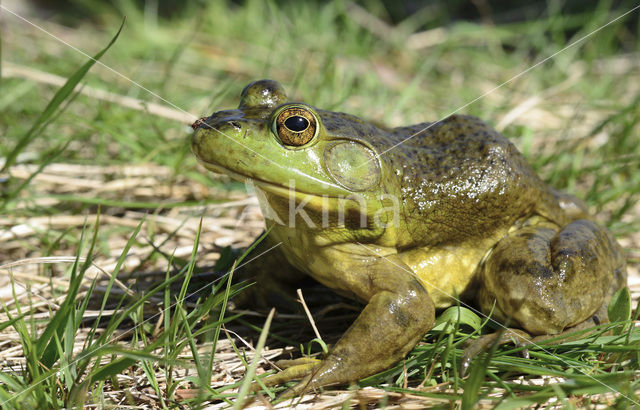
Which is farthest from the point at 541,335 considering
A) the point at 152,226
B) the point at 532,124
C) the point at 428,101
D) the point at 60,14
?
the point at 60,14

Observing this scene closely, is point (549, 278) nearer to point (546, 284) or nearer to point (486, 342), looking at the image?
point (546, 284)

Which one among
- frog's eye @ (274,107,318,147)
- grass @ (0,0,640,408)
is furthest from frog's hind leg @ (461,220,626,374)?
frog's eye @ (274,107,318,147)

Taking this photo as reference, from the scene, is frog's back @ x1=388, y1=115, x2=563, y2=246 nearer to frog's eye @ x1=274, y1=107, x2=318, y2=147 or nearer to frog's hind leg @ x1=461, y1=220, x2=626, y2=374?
frog's hind leg @ x1=461, y1=220, x2=626, y2=374

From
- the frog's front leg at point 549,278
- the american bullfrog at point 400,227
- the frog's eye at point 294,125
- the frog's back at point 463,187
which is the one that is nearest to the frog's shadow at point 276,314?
the american bullfrog at point 400,227

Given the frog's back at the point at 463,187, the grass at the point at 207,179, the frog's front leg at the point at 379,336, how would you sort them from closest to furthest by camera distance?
the grass at the point at 207,179, the frog's front leg at the point at 379,336, the frog's back at the point at 463,187

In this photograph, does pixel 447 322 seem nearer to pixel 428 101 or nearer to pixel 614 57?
pixel 428 101

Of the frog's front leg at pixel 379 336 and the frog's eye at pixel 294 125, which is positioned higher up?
the frog's eye at pixel 294 125

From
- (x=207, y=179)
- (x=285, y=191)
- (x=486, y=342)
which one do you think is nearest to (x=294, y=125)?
(x=285, y=191)

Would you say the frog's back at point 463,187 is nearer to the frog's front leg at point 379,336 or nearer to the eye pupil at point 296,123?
the frog's front leg at point 379,336
